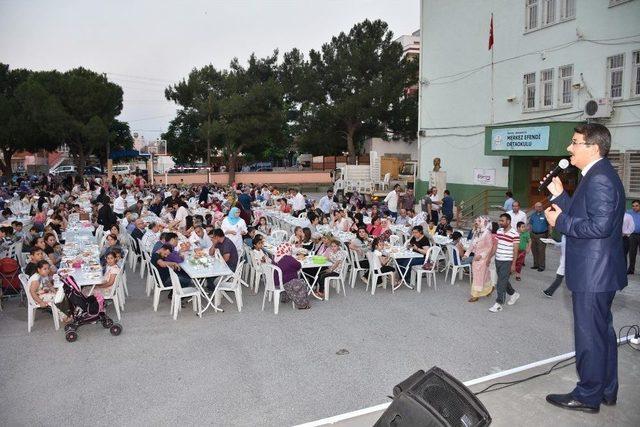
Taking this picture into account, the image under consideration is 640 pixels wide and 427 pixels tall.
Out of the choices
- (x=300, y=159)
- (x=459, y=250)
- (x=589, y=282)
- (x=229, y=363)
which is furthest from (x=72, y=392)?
(x=300, y=159)

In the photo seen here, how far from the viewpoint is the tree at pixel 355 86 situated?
35.8 meters

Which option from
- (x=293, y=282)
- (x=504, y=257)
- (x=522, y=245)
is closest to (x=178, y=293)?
(x=293, y=282)

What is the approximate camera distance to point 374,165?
28891mm

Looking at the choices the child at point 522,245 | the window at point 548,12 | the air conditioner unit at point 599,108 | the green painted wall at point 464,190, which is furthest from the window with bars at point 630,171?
the child at point 522,245

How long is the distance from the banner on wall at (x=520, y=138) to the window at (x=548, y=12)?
3.90 metres

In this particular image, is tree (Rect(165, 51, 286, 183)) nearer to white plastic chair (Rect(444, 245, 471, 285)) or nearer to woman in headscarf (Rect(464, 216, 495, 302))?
white plastic chair (Rect(444, 245, 471, 285))

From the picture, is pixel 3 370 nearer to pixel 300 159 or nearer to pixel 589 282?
pixel 589 282

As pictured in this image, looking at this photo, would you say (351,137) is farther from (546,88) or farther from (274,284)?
(274,284)

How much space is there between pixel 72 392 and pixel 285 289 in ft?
11.9

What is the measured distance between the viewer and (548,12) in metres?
17.3

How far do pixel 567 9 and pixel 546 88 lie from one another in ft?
8.63

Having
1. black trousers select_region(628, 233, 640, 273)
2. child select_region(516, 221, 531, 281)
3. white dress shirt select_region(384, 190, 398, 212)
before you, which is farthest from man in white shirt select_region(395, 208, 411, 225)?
black trousers select_region(628, 233, 640, 273)

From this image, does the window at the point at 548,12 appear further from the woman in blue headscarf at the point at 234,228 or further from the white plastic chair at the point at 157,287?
the white plastic chair at the point at 157,287

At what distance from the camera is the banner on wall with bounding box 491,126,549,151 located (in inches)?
642
